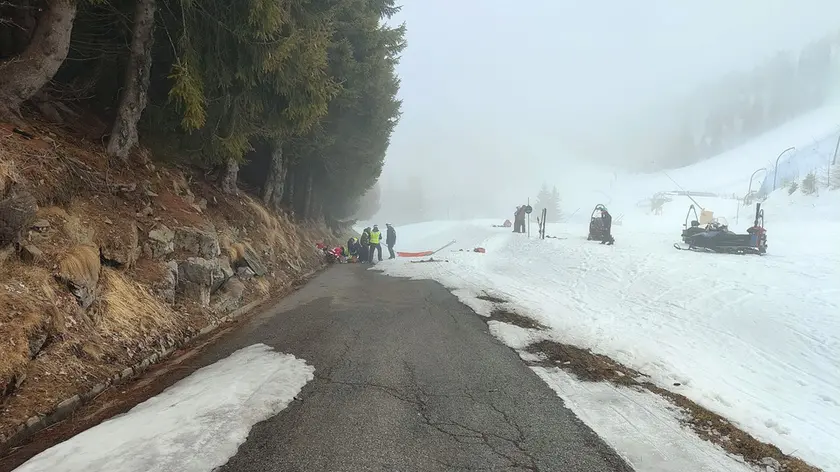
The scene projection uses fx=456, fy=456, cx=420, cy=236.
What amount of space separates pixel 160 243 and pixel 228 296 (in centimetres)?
164

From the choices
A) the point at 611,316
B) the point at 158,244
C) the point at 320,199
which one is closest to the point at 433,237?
the point at 320,199

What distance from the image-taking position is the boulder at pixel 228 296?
8070 millimetres

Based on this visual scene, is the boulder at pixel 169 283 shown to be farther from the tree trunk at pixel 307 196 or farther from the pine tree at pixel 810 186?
the pine tree at pixel 810 186

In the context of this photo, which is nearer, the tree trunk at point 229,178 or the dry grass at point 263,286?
the dry grass at point 263,286

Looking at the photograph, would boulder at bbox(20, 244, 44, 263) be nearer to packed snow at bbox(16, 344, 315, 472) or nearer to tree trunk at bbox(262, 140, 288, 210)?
packed snow at bbox(16, 344, 315, 472)

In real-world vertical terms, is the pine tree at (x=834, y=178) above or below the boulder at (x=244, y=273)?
above

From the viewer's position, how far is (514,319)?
866 centimetres

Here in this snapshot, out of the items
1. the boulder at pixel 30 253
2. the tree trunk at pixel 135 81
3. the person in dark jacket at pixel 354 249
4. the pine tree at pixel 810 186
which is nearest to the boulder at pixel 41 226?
the boulder at pixel 30 253

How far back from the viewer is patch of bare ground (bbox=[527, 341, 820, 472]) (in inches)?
153

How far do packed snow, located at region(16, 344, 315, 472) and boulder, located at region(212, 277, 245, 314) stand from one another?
107 inches

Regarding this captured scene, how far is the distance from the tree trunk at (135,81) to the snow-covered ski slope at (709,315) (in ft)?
24.0

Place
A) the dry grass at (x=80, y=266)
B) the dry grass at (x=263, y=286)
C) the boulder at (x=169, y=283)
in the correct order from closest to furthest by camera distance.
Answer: the dry grass at (x=80, y=266), the boulder at (x=169, y=283), the dry grass at (x=263, y=286)

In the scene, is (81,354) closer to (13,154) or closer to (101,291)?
(101,291)

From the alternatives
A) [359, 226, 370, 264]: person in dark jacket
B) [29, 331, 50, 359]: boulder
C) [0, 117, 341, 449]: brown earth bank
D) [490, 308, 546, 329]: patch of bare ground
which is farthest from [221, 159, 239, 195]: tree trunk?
[359, 226, 370, 264]: person in dark jacket
